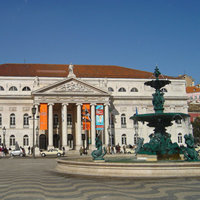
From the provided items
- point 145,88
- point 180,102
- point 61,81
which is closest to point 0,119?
point 61,81

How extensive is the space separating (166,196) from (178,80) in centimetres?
5366

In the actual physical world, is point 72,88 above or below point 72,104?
above

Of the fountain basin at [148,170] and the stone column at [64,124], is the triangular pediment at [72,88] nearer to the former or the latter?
the stone column at [64,124]

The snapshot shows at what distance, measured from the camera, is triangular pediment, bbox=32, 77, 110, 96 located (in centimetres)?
5222

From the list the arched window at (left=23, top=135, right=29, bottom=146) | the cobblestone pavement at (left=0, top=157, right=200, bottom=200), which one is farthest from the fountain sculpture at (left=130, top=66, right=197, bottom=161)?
the arched window at (left=23, top=135, right=29, bottom=146)

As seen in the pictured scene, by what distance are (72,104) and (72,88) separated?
344 centimetres

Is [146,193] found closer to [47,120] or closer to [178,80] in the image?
[47,120]

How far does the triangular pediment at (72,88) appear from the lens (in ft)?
171

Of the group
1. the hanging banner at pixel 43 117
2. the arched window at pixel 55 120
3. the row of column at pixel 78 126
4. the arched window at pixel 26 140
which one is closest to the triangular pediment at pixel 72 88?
the row of column at pixel 78 126

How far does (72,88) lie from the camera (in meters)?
53.0

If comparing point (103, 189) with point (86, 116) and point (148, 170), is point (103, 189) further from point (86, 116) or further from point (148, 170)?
point (86, 116)

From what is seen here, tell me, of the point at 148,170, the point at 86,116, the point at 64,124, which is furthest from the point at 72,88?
the point at 148,170

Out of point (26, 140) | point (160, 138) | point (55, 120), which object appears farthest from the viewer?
point (55, 120)

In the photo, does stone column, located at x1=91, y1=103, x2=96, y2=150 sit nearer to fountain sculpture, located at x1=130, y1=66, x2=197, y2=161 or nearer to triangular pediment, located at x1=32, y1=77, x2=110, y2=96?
triangular pediment, located at x1=32, y1=77, x2=110, y2=96
